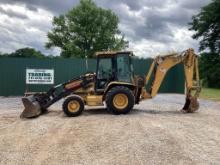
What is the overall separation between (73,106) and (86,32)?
37842mm

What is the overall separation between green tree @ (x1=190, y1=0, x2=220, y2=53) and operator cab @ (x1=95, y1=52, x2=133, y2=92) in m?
34.7

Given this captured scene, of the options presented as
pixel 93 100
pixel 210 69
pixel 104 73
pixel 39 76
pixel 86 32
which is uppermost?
pixel 86 32

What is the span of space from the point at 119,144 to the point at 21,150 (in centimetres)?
209

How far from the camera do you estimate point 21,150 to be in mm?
8398

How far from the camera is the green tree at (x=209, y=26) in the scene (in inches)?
1798

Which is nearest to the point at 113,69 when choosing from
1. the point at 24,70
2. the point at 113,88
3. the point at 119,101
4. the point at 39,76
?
the point at 113,88

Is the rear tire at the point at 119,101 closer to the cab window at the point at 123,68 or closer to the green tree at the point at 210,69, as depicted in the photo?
the cab window at the point at 123,68

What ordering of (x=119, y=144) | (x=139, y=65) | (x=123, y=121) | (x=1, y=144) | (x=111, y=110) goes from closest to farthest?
1. (x=119, y=144)
2. (x=1, y=144)
3. (x=123, y=121)
4. (x=111, y=110)
5. (x=139, y=65)

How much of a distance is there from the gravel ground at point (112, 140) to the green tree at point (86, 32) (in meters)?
37.2

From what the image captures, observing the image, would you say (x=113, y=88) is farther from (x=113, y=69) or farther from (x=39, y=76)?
(x=39, y=76)

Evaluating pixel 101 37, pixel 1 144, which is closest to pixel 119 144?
pixel 1 144

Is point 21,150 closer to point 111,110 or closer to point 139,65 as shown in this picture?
point 111,110

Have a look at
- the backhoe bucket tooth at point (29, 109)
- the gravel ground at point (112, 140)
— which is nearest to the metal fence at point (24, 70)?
the backhoe bucket tooth at point (29, 109)

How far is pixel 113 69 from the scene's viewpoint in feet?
43.2
